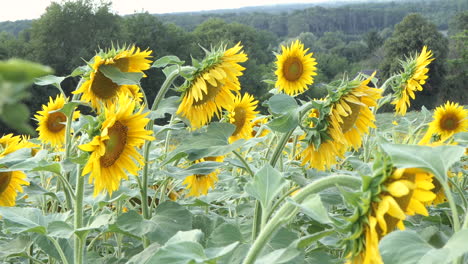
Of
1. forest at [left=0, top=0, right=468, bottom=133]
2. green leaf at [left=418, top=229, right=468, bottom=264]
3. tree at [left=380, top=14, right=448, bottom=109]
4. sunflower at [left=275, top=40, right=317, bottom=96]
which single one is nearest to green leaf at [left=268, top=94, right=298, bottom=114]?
green leaf at [left=418, top=229, right=468, bottom=264]

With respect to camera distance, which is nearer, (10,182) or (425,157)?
(425,157)

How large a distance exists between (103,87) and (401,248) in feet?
2.63

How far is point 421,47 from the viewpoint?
26812 mm

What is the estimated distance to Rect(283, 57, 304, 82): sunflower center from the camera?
182cm

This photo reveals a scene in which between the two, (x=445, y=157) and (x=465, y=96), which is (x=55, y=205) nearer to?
(x=445, y=157)

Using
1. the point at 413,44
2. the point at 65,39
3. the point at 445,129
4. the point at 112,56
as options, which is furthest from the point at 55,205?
the point at 413,44

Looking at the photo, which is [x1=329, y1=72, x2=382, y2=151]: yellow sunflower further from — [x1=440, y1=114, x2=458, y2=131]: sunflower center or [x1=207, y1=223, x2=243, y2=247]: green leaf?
[x1=440, y1=114, x2=458, y2=131]: sunflower center

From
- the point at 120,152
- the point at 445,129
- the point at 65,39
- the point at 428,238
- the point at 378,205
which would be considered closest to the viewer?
the point at 378,205

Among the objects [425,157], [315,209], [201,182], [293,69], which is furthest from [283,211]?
[293,69]

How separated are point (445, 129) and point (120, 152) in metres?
1.50

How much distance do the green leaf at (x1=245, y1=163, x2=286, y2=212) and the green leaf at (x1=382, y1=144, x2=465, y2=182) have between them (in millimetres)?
173

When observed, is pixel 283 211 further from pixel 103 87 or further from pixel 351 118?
pixel 103 87

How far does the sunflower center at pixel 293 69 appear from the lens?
182 cm

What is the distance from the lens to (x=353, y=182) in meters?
0.51
